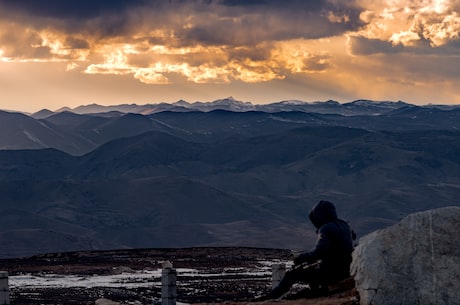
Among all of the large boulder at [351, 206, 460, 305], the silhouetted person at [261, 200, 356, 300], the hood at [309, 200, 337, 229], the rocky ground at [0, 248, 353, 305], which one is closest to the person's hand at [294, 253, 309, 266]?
the silhouetted person at [261, 200, 356, 300]

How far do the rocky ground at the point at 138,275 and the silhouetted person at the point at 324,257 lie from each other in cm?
1186

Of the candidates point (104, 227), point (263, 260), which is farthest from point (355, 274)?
point (104, 227)

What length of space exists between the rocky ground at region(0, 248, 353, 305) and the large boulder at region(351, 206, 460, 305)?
14059 millimetres

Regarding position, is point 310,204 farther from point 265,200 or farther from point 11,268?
point 11,268

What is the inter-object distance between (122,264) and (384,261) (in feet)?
126

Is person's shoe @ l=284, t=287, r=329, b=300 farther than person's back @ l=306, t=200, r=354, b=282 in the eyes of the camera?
Yes

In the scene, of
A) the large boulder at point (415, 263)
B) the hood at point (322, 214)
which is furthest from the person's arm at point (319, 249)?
the large boulder at point (415, 263)

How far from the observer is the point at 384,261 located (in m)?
14.2

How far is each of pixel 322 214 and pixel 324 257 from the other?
0.68 m

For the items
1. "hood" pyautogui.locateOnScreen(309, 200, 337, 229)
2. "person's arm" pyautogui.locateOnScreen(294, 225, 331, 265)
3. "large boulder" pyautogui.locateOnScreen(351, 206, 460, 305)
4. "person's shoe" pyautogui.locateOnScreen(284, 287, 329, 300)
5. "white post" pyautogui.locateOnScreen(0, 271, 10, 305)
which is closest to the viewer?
"large boulder" pyautogui.locateOnScreen(351, 206, 460, 305)

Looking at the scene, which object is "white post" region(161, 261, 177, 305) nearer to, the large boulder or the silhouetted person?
the silhouetted person

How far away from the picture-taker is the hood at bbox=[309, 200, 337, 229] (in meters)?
15.9

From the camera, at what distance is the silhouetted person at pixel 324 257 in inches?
621

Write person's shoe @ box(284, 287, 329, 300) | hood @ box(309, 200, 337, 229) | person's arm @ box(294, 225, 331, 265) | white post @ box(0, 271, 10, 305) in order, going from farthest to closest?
white post @ box(0, 271, 10, 305) < person's shoe @ box(284, 287, 329, 300) < hood @ box(309, 200, 337, 229) < person's arm @ box(294, 225, 331, 265)
